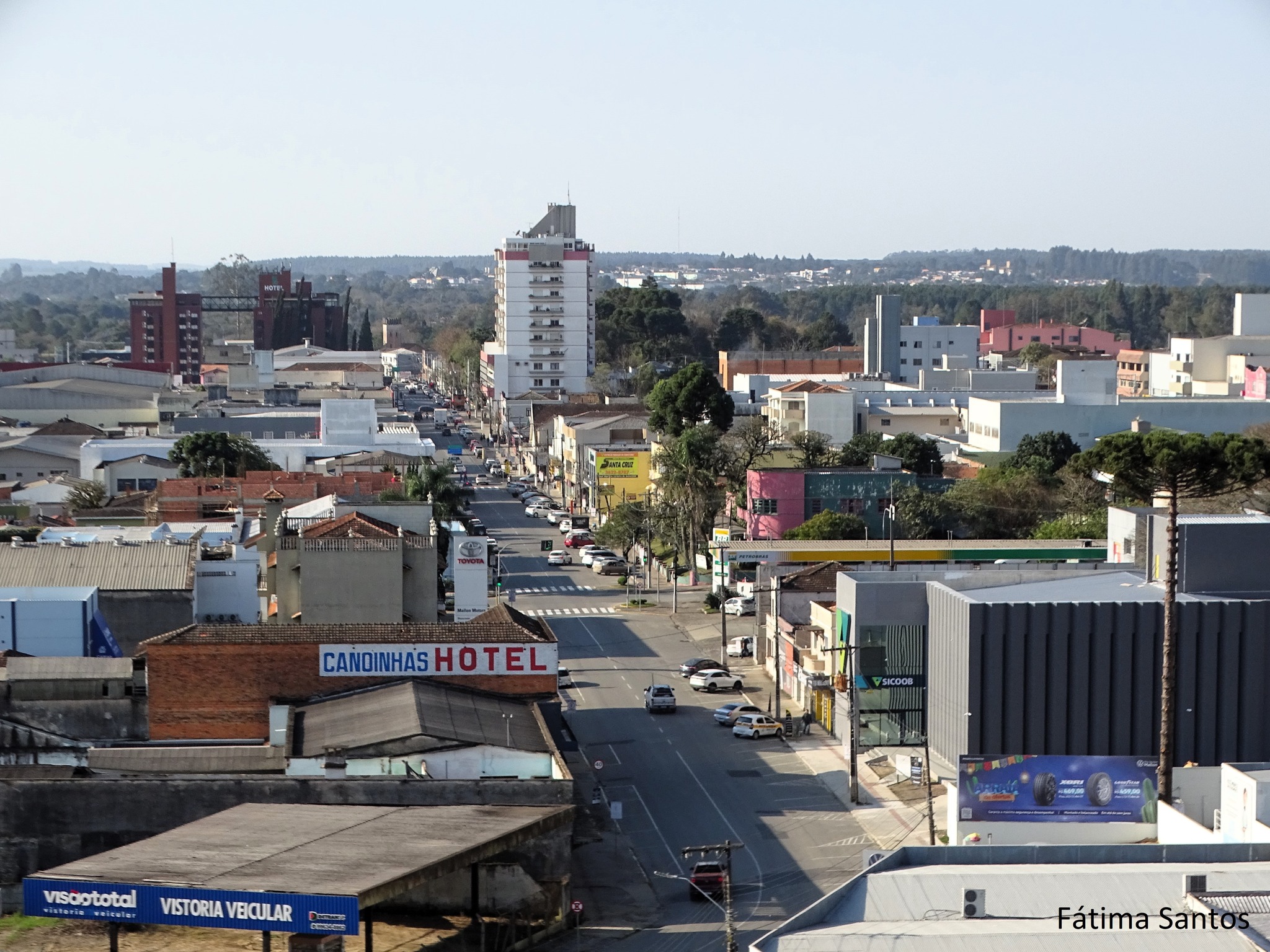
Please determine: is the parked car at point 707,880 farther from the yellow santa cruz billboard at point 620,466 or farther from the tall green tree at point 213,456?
the yellow santa cruz billboard at point 620,466

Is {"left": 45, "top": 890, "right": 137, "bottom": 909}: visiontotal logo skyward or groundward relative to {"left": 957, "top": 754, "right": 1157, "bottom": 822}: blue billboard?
skyward

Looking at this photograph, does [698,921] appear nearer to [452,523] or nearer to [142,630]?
[142,630]

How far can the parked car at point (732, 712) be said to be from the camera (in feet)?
135

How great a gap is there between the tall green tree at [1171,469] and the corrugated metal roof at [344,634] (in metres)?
10.7

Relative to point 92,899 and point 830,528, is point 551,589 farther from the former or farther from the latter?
point 92,899

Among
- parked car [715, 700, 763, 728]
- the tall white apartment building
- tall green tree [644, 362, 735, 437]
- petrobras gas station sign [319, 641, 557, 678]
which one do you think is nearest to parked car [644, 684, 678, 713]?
parked car [715, 700, 763, 728]

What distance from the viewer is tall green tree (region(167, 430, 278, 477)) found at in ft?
227

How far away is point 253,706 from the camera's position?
3344cm

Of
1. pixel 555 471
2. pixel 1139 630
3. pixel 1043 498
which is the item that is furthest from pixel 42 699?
pixel 555 471

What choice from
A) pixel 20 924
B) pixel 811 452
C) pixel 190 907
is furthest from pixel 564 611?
pixel 190 907

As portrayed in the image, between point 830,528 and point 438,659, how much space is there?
25.1m

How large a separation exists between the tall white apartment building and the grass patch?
338 feet

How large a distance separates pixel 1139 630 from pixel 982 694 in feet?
9.88

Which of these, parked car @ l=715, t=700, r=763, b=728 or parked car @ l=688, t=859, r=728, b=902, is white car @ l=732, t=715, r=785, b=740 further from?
parked car @ l=688, t=859, r=728, b=902
